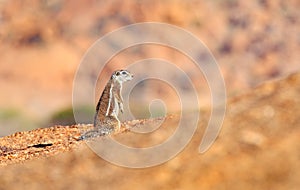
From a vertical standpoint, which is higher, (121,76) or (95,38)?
(95,38)

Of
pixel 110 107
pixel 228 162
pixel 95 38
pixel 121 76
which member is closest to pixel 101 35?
pixel 95 38

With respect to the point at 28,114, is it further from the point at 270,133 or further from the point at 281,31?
the point at 270,133

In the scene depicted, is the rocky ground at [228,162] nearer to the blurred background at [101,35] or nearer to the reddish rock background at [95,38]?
the reddish rock background at [95,38]

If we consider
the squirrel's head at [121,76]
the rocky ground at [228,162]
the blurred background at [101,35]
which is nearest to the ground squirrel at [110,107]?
the squirrel's head at [121,76]

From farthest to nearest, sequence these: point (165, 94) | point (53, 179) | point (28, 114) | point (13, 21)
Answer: point (13, 21) < point (28, 114) < point (165, 94) < point (53, 179)

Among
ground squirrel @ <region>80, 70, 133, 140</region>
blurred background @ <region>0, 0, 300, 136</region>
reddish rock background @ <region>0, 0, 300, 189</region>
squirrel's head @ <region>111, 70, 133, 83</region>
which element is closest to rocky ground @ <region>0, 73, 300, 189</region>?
ground squirrel @ <region>80, 70, 133, 140</region>

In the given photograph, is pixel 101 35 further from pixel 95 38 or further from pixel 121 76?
pixel 121 76

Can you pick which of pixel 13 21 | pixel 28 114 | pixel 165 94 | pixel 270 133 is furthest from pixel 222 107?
pixel 13 21
